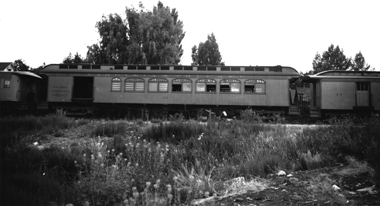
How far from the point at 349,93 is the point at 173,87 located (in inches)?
392

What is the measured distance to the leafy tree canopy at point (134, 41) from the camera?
26.9m

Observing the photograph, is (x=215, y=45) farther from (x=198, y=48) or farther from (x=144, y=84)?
(x=144, y=84)

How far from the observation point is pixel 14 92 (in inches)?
661

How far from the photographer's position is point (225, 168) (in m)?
5.08

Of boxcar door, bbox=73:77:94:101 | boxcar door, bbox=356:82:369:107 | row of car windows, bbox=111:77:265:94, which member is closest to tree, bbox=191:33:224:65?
boxcar door, bbox=73:77:94:101

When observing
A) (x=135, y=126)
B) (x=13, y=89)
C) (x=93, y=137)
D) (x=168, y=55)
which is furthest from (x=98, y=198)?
(x=168, y=55)

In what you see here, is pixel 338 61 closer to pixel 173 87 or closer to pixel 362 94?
pixel 362 94

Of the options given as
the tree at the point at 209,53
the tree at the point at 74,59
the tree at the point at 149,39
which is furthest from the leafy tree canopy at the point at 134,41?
the tree at the point at 209,53

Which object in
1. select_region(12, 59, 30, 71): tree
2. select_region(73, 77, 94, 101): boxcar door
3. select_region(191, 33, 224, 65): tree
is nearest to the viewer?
select_region(73, 77, 94, 101): boxcar door

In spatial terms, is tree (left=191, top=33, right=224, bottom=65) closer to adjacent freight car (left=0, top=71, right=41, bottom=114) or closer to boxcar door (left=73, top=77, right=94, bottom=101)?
boxcar door (left=73, top=77, right=94, bottom=101)

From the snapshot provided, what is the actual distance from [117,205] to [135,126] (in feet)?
19.8

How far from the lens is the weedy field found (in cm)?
395

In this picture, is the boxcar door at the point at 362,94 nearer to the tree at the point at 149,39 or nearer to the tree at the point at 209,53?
the tree at the point at 149,39

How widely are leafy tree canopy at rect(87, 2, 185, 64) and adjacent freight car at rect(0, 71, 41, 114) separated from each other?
10434mm
